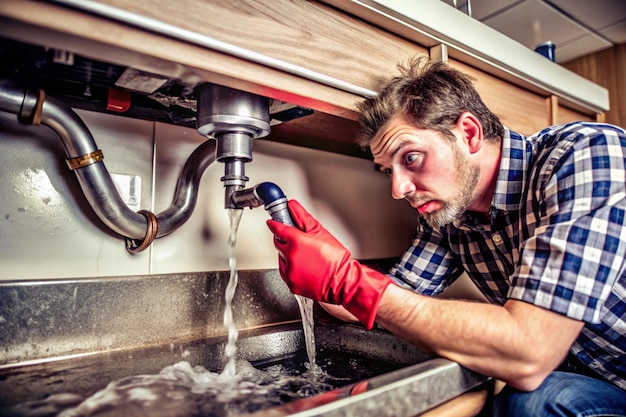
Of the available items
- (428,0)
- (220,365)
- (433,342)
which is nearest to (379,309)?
(433,342)

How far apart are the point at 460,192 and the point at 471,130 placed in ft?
0.43

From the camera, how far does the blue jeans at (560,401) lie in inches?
24.9

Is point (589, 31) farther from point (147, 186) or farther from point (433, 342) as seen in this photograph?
point (147, 186)

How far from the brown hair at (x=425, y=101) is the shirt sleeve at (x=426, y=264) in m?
0.31

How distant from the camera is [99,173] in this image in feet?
2.43

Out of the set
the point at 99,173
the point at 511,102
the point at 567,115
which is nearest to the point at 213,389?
the point at 99,173

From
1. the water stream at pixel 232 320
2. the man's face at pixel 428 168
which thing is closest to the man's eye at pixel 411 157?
the man's face at pixel 428 168

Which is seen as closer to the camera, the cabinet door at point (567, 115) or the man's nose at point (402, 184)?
the man's nose at point (402, 184)

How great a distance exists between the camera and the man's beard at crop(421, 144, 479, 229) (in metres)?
0.85

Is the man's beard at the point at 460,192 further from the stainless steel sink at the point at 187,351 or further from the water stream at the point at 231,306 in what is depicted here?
the water stream at the point at 231,306

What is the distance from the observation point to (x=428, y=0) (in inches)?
34.7

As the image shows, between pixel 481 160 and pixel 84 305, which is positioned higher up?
pixel 481 160

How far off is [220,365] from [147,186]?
40 centimetres

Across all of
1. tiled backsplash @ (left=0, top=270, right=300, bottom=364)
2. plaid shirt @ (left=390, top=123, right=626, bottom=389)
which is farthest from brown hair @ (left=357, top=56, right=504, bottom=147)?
tiled backsplash @ (left=0, top=270, right=300, bottom=364)
